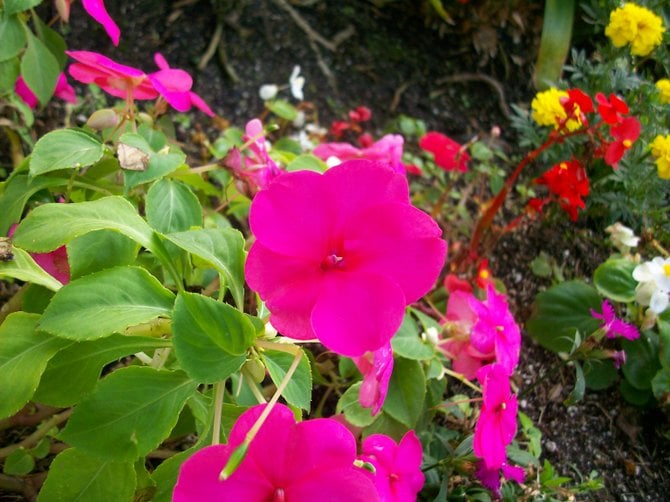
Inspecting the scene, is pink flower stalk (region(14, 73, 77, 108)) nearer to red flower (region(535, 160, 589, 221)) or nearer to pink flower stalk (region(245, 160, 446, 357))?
pink flower stalk (region(245, 160, 446, 357))

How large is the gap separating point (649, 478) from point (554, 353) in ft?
1.09

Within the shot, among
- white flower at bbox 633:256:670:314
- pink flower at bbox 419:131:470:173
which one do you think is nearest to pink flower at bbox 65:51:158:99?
pink flower at bbox 419:131:470:173

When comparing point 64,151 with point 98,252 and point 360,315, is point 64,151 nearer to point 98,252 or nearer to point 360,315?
point 98,252

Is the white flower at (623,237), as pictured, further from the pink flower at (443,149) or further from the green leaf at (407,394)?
the green leaf at (407,394)

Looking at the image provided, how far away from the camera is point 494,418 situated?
899mm

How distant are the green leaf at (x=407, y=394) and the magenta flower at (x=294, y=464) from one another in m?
0.41

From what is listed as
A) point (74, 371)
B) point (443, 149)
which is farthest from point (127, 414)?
point (443, 149)

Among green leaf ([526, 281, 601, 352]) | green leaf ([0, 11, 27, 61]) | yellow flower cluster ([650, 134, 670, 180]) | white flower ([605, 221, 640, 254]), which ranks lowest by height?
green leaf ([526, 281, 601, 352])

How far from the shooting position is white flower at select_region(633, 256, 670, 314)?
128cm

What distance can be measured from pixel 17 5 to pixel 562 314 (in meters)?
1.24

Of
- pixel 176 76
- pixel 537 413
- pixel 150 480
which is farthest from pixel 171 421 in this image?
pixel 537 413

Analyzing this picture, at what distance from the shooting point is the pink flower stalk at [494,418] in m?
0.88

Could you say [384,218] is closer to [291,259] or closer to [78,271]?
[291,259]

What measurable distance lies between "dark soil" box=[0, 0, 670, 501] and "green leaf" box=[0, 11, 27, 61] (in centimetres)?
79
